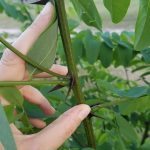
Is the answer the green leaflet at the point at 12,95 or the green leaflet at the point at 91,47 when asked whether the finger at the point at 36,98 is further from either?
the green leaflet at the point at 91,47

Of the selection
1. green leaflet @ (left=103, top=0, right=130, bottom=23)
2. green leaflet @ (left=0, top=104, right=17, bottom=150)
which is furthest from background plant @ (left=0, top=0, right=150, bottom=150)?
green leaflet @ (left=0, top=104, right=17, bottom=150)

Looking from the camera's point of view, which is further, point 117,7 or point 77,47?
point 77,47

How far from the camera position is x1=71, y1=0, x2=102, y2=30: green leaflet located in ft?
1.51

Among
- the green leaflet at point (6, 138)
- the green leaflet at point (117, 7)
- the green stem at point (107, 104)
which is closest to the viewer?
the green leaflet at point (6, 138)

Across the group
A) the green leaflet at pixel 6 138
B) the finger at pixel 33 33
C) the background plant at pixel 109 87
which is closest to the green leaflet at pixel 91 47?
the background plant at pixel 109 87

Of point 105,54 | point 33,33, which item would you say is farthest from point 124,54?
point 33,33

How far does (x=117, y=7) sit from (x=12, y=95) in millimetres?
159

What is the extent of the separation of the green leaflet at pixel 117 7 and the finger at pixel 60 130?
0.39 feet

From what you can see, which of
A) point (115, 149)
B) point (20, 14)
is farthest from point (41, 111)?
point (20, 14)

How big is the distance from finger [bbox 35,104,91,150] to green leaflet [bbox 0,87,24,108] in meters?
0.05

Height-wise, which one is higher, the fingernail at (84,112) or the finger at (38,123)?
the fingernail at (84,112)

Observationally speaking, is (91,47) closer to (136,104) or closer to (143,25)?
(136,104)

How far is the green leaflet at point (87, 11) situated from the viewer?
459 mm

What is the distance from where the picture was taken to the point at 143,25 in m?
0.45
